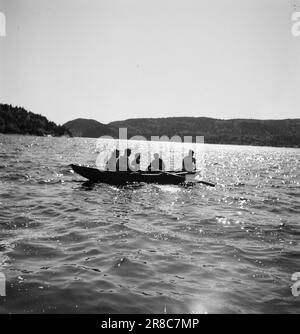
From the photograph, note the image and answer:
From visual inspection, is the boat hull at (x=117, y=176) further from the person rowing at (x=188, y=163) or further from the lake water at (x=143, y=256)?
the person rowing at (x=188, y=163)

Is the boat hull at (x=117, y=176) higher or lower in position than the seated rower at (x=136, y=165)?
lower

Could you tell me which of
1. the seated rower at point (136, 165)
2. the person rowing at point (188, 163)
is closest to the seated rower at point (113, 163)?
the seated rower at point (136, 165)

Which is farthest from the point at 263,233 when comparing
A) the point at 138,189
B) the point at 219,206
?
the point at 138,189

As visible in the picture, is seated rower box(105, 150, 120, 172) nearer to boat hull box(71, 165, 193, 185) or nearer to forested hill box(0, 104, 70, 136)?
boat hull box(71, 165, 193, 185)

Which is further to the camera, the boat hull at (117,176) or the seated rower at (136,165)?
the seated rower at (136,165)

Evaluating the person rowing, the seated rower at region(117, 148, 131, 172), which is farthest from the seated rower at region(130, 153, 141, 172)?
the person rowing

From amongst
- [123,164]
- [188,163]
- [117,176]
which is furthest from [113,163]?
[188,163]

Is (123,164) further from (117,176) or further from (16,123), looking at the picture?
(16,123)

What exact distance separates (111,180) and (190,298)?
56.0ft

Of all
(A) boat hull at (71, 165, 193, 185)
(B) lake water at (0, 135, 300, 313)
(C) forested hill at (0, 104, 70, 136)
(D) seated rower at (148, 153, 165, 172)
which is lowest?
(B) lake water at (0, 135, 300, 313)

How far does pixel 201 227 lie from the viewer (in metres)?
13.6

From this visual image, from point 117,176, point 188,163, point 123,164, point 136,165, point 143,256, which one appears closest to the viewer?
point 143,256
